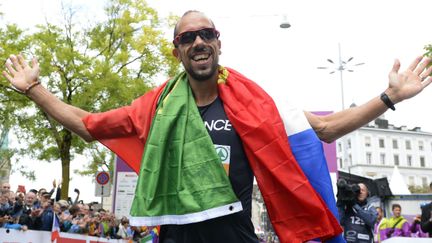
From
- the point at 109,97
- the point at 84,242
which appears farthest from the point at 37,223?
the point at 109,97

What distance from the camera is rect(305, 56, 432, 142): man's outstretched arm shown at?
7.80 ft

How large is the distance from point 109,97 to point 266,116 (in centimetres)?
1469

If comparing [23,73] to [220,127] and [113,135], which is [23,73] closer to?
[113,135]

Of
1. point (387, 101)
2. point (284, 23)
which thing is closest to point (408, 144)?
point (284, 23)

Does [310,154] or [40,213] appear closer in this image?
[310,154]

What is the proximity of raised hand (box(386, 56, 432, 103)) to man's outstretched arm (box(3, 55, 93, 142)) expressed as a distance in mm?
1610

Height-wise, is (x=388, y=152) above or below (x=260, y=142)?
above

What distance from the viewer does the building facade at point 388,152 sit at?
77.2 m

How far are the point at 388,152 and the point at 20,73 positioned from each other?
83.0 metres

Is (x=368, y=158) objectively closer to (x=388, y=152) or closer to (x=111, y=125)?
(x=388, y=152)

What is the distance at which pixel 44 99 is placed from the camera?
2734 mm

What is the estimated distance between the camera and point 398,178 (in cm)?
2255

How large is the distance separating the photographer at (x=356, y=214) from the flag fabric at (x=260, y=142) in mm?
5548

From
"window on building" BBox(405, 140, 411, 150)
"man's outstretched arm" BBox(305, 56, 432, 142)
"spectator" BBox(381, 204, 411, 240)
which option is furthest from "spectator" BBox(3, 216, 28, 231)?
"window on building" BBox(405, 140, 411, 150)
